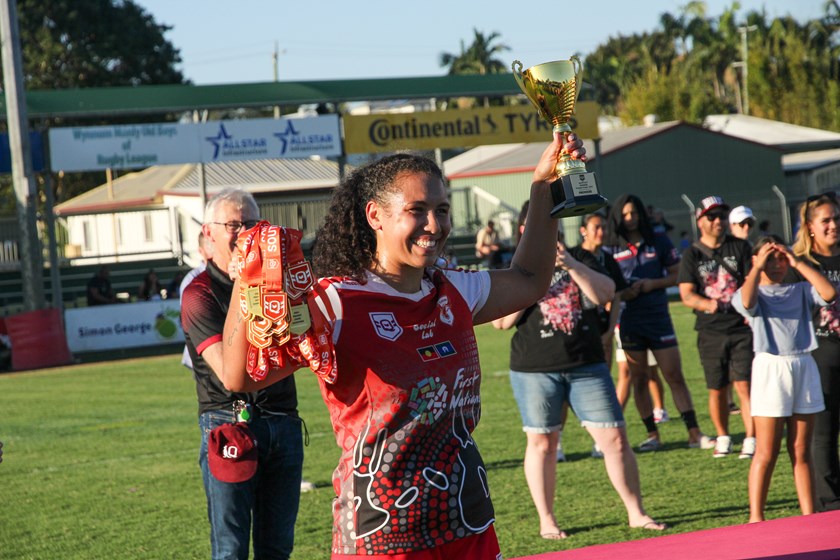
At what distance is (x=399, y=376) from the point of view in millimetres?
3080

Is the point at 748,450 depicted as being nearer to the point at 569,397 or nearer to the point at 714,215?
→ the point at 714,215

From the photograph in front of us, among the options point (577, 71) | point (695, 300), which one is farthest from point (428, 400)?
point (695, 300)

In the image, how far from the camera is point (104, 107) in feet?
83.3

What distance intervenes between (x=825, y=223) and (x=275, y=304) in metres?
4.77

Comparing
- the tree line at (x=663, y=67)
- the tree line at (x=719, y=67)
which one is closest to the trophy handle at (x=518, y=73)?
the tree line at (x=663, y=67)

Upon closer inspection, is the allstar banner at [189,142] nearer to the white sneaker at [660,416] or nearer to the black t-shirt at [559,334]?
the white sneaker at [660,416]

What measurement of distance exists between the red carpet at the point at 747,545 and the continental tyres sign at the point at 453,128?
2264 centimetres

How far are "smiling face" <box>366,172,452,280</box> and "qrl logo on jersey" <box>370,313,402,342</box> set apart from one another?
0.53 feet

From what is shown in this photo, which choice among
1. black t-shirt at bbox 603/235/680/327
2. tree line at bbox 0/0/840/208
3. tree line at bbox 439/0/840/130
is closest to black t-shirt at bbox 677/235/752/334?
black t-shirt at bbox 603/235/680/327

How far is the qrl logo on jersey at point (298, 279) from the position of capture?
275 cm

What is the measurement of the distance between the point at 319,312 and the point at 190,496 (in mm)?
6360

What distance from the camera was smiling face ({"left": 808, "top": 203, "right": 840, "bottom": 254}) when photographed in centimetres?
658

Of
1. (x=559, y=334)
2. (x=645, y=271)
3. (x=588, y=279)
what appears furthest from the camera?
(x=645, y=271)

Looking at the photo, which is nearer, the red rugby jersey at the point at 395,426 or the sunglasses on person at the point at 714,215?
the red rugby jersey at the point at 395,426
